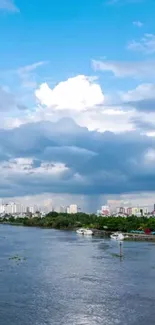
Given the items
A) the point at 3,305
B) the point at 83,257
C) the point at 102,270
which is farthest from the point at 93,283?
the point at 83,257

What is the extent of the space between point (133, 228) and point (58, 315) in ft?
148

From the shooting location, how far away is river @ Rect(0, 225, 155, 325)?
15352mm

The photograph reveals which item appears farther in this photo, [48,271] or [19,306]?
[48,271]

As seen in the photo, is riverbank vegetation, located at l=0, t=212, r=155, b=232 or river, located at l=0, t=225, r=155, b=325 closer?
river, located at l=0, t=225, r=155, b=325

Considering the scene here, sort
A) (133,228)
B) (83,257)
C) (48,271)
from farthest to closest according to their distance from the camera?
(133,228), (83,257), (48,271)

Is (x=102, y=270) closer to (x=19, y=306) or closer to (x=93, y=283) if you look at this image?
(x=93, y=283)

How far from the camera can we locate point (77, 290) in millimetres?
19359

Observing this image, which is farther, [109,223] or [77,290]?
[109,223]

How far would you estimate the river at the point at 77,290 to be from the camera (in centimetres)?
1535

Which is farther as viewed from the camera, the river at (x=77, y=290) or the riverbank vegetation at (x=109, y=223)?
the riverbank vegetation at (x=109, y=223)

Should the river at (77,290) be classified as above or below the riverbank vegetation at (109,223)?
below

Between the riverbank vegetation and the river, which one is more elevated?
the riverbank vegetation

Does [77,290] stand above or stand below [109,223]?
below

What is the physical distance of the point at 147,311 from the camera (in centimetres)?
1596
